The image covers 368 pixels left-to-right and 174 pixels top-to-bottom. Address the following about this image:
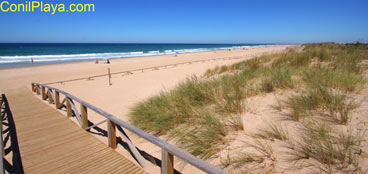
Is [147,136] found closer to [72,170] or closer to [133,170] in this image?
[133,170]

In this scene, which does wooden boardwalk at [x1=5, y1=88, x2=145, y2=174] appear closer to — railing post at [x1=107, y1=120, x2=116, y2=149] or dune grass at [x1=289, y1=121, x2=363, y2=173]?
railing post at [x1=107, y1=120, x2=116, y2=149]

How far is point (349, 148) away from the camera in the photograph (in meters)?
2.38

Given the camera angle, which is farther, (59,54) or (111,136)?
(59,54)

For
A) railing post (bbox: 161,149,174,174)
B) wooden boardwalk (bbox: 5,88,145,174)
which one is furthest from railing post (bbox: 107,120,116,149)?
railing post (bbox: 161,149,174,174)

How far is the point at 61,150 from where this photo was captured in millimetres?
3305

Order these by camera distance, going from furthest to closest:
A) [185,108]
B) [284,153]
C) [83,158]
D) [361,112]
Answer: [185,108] < [361,112] < [83,158] < [284,153]

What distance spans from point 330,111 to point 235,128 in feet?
5.30

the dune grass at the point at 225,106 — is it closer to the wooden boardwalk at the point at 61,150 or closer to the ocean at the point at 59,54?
the wooden boardwalk at the point at 61,150

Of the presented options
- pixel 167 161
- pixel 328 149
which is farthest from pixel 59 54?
pixel 328 149

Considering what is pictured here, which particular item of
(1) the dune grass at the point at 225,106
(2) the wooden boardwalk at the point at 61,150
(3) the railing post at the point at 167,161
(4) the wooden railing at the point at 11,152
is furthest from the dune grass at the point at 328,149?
(4) the wooden railing at the point at 11,152

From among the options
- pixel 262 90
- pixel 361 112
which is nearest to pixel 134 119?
pixel 262 90

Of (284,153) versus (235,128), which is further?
(235,128)

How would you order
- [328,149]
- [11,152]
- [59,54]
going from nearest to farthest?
[328,149], [11,152], [59,54]

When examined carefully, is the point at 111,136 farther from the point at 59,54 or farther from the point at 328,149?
the point at 59,54
